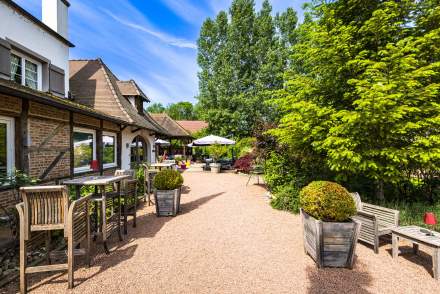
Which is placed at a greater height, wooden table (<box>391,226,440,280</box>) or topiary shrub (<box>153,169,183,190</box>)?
topiary shrub (<box>153,169,183,190</box>)

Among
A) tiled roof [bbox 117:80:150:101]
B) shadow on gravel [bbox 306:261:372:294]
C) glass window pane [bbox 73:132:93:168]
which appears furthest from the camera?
tiled roof [bbox 117:80:150:101]

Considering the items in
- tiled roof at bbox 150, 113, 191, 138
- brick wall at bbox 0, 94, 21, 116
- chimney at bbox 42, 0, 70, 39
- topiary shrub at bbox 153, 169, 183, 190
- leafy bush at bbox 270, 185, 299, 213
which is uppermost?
chimney at bbox 42, 0, 70, 39

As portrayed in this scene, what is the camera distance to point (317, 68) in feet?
20.9

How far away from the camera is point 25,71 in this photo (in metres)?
7.18

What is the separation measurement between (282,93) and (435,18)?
3.73 metres

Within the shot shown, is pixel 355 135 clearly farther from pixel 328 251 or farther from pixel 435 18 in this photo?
pixel 435 18

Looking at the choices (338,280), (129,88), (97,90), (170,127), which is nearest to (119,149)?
(97,90)

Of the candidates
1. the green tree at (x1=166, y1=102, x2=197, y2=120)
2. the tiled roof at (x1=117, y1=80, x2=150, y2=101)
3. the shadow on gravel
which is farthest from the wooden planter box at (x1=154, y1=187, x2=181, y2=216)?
the green tree at (x1=166, y1=102, x2=197, y2=120)

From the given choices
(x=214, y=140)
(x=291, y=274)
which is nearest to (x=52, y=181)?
(x=291, y=274)

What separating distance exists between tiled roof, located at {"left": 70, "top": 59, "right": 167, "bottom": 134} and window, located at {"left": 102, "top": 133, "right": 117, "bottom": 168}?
3.30ft

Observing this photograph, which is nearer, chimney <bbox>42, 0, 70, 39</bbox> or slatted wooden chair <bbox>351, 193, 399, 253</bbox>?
slatted wooden chair <bbox>351, 193, 399, 253</bbox>

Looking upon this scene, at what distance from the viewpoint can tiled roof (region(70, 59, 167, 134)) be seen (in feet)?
34.4

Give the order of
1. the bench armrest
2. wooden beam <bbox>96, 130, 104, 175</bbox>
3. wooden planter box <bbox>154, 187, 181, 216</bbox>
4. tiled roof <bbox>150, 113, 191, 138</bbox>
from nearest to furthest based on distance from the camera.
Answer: the bench armrest, wooden planter box <bbox>154, 187, 181, 216</bbox>, wooden beam <bbox>96, 130, 104, 175</bbox>, tiled roof <bbox>150, 113, 191, 138</bbox>

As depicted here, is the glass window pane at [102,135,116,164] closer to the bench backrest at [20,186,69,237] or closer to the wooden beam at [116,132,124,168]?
the wooden beam at [116,132,124,168]
